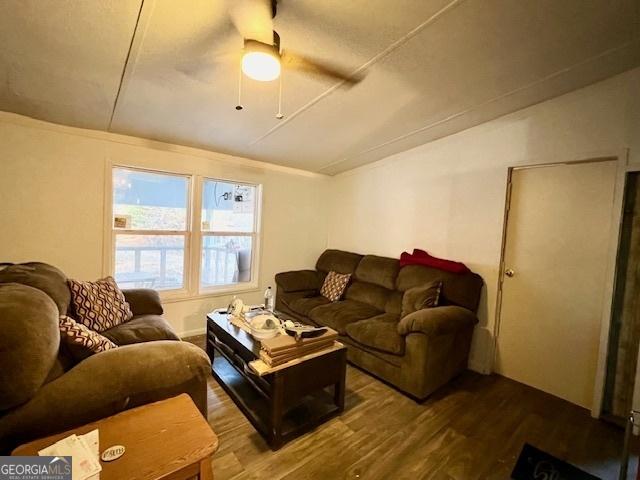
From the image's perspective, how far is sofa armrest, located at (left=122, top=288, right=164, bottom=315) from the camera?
2.54m

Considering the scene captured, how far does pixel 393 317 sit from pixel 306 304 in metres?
0.99

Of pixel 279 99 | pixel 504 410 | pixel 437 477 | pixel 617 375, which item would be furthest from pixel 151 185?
pixel 617 375

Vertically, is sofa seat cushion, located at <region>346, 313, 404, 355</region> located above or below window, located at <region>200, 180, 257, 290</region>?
below

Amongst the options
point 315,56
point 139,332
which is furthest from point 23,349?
point 315,56

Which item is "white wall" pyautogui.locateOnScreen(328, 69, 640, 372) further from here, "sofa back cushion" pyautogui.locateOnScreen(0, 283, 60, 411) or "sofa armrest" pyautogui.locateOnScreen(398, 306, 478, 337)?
"sofa back cushion" pyautogui.locateOnScreen(0, 283, 60, 411)

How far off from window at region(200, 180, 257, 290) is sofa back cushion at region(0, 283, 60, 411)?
227 cm

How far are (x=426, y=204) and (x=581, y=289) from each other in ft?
5.01

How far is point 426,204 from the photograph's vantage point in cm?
324

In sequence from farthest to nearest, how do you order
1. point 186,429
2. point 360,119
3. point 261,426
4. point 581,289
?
point 360,119 → point 581,289 → point 261,426 → point 186,429

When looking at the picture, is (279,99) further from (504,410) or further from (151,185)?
(504,410)

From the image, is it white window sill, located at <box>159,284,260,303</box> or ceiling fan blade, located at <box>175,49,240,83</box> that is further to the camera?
white window sill, located at <box>159,284,260,303</box>

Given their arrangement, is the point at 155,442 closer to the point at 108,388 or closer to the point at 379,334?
the point at 108,388

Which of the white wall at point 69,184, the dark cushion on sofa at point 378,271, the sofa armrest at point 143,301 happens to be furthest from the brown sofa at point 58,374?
the dark cushion on sofa at point 378,271

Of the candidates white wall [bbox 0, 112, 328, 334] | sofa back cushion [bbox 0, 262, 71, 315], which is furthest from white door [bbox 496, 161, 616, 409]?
sofa back cushion [bbox 0, 262, 71, 315]
